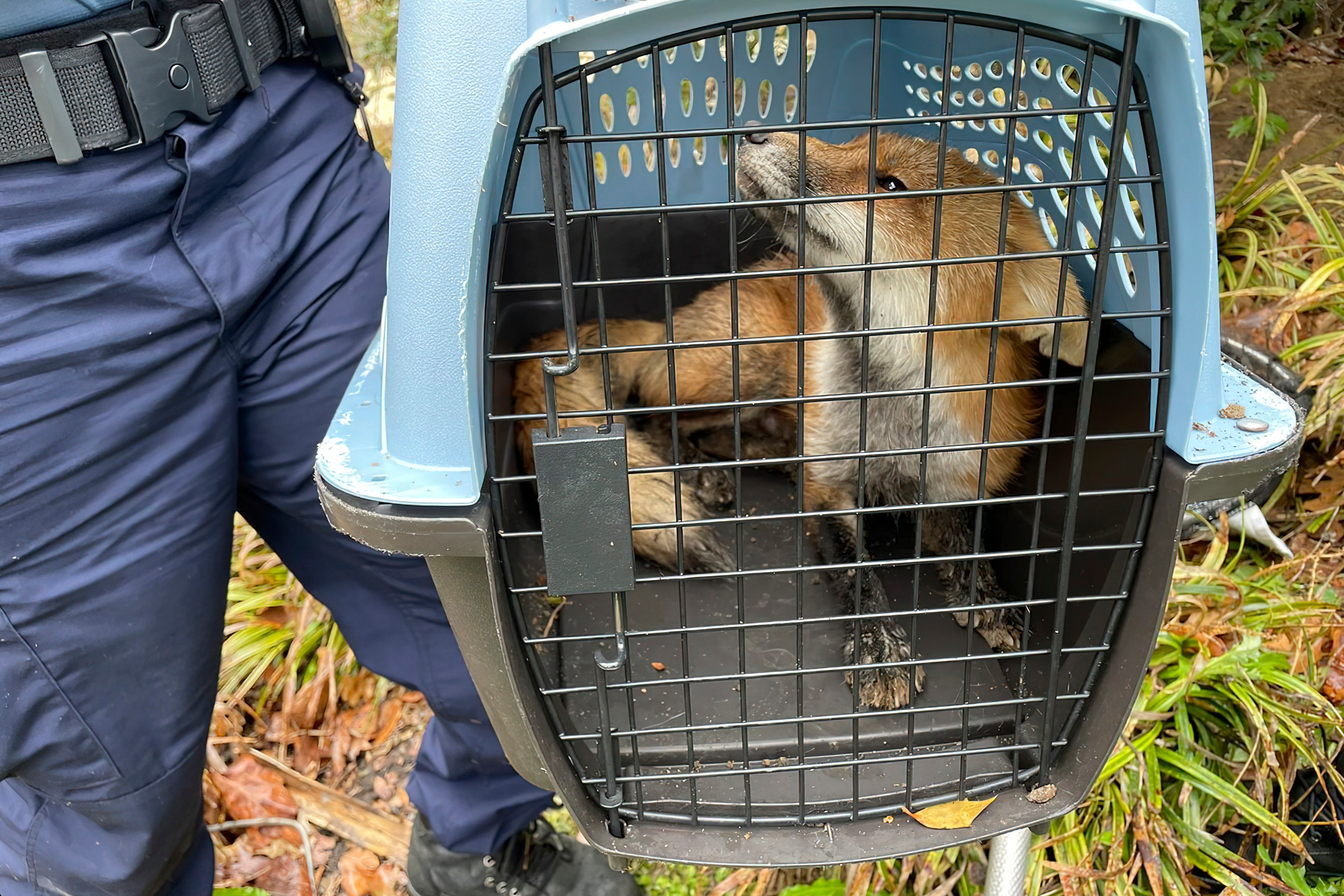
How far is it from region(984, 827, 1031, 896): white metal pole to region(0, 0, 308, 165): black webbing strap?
1560 mm

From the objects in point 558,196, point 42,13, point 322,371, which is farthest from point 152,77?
point 558,196

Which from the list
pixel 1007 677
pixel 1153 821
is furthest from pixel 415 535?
pixel 1153 821

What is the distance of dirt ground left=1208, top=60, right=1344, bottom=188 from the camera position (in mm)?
2625

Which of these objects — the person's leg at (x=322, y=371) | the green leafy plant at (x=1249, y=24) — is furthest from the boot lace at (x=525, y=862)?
the green leafy plant at (x=1249, y=24)

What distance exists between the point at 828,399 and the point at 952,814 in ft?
1.92

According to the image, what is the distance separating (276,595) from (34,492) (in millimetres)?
1464

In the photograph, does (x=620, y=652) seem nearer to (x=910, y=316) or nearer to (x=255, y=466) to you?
(x=255, y=466)

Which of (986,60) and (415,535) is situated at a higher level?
(986,60)

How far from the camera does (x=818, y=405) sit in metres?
2.12

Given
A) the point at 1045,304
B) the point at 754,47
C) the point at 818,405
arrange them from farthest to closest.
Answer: the point at 818,405 → the point at 754,47 → the point at 1045,304

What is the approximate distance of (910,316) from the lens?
69.0 inches

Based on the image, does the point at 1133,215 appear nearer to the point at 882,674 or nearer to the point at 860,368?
the point at 860,368

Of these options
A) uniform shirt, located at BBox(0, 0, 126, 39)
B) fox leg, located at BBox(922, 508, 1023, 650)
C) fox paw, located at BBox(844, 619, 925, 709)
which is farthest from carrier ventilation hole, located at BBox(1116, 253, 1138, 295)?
uniform shirt, located at BBox(0, 0, 126, 39)

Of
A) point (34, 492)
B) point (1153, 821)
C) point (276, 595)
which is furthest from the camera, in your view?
point (276, 595)
